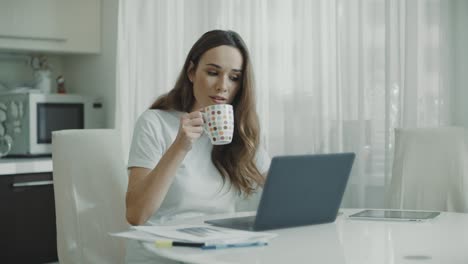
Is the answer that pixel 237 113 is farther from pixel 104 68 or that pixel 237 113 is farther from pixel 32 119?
pixel 104 68

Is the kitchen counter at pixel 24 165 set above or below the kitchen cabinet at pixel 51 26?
below

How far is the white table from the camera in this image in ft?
4.62

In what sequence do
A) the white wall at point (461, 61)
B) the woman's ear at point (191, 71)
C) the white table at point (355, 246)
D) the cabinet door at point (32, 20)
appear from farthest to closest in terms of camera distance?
the cabinet door at point (32, 20)
the white wall at point (461, 61)
the woman's ear at point (191, 71)
the white table at point (355, 246)

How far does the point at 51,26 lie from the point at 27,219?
1140 mm

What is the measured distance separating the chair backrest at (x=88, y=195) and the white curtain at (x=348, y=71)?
3.77 ft

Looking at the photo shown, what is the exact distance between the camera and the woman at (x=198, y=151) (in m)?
2.02

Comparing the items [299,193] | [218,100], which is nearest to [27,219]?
[218,100]

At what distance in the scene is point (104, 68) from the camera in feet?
14.5

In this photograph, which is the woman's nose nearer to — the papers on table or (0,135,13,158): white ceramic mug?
the papers on table

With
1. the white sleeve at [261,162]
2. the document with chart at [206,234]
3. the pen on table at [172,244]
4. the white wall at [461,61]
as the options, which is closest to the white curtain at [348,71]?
the white wall at [461,61]

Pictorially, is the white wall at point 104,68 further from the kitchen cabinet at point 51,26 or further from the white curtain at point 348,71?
the white curtain at point 348,71

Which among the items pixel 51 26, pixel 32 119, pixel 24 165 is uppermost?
pixel 51 26

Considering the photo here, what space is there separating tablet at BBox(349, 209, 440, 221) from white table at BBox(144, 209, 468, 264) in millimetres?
58

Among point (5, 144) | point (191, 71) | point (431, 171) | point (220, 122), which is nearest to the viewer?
point (220, 122)
